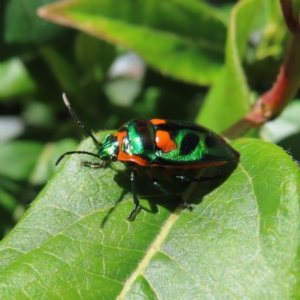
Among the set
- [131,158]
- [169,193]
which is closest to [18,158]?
[131,158]

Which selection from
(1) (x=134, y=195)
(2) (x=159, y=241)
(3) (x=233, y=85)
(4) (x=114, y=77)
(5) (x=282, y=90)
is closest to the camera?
(2) (x=159, y=241)

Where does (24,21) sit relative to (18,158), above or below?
above

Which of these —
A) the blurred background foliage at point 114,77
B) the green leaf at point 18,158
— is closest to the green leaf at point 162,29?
the blurred background foliage at point 114,77

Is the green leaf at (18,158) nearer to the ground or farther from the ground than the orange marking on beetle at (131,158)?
nearer to the ground

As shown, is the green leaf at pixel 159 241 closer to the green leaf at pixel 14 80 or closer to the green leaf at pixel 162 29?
the green leaf at pixel 162 29

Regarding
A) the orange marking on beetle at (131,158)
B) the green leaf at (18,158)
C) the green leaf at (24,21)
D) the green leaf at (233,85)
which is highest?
the green leaf at (24,21)

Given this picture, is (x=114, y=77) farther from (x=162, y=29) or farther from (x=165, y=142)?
(x=165, y=142)

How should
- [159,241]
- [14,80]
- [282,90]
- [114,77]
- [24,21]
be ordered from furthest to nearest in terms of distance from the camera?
[114,77], [14,80], [24,21], [282,90], [159,241]
